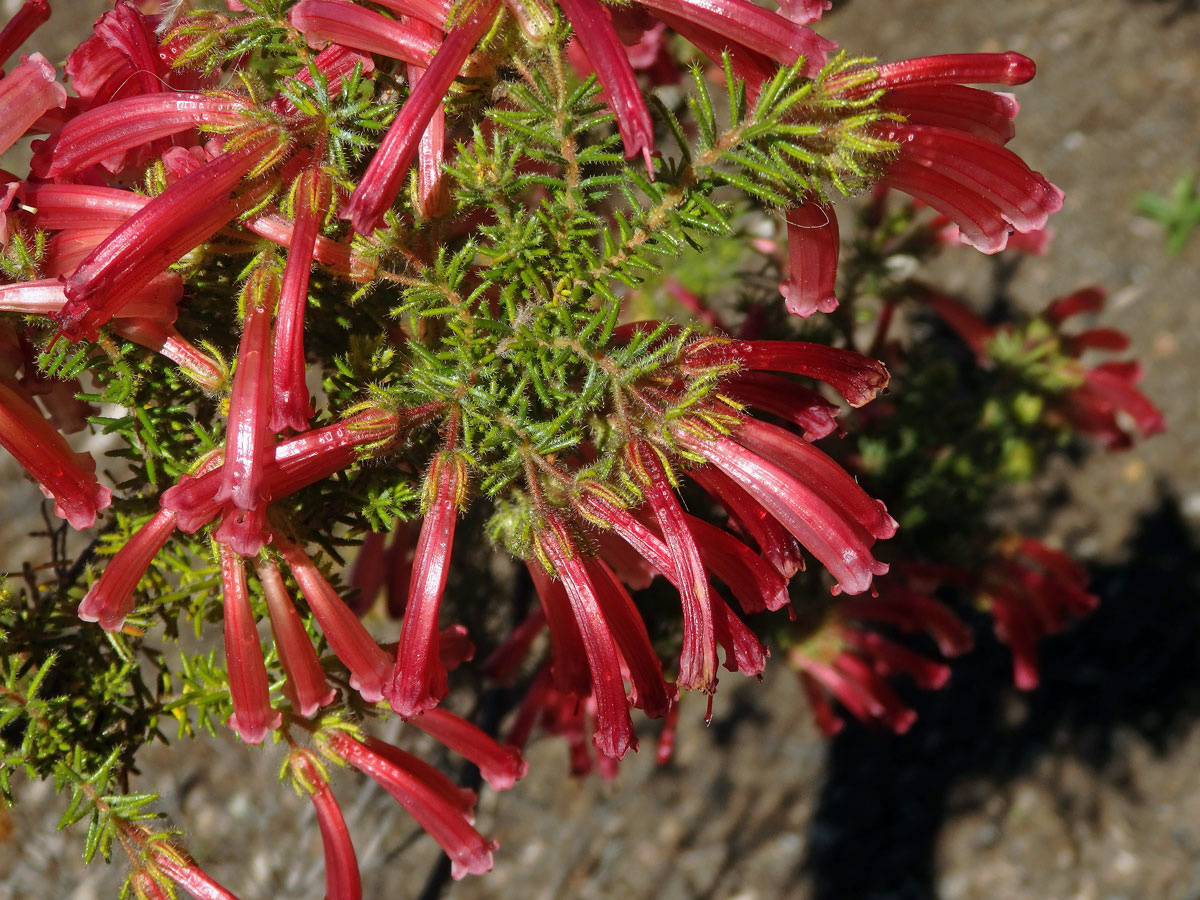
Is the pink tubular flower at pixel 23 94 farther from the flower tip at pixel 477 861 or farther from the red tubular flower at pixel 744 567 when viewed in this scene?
the flower tip at pixel 477 861

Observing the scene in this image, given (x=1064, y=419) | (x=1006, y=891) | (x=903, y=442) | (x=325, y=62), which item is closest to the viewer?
(x=325, y=62)

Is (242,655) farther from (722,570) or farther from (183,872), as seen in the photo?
(722,570)

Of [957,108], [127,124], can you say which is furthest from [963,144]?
[127,124]

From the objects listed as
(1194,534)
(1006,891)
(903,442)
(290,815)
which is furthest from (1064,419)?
(290,815)

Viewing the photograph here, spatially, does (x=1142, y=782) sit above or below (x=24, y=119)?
below

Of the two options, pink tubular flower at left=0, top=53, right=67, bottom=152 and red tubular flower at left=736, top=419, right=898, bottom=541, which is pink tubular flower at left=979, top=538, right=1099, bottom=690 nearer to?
red tubular flower at left=736, top=419, right=898, bottom=541

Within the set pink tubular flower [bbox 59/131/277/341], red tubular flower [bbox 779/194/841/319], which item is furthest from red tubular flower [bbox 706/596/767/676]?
pink tubular flower [bbox 59/131/277/341]

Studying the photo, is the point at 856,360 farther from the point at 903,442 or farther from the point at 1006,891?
the point at 1006,891
